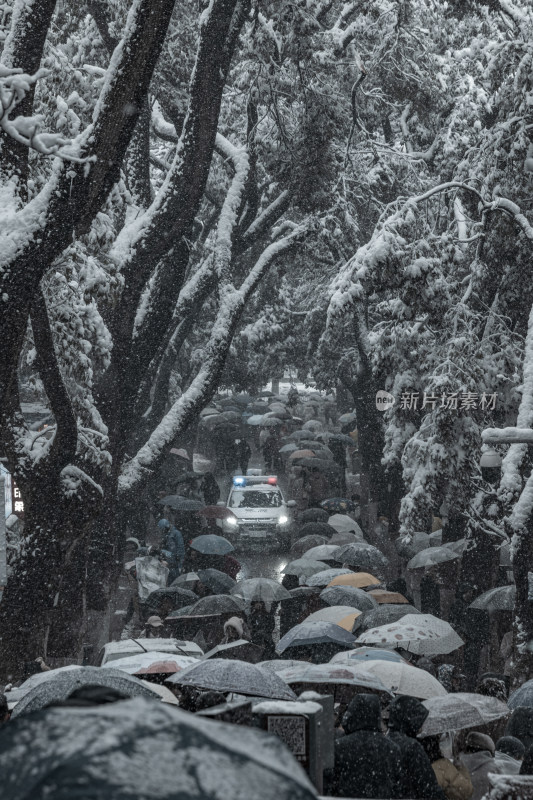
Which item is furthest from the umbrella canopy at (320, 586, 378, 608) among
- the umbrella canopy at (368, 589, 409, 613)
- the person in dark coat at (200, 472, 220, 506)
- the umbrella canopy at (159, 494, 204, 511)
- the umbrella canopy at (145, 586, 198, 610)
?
the person in dark coat at (200, 472, 220, 506)

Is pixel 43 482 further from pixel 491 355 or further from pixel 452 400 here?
pixel 491 355

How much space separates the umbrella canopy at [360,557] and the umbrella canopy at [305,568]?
325 millimetres

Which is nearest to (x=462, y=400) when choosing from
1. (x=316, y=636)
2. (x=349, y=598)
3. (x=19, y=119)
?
(x=349, y=598)

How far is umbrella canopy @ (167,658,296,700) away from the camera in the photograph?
654cm

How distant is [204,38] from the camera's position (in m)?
12.7

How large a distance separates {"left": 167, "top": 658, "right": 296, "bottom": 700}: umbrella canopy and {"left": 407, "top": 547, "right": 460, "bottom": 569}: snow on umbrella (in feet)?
31.4

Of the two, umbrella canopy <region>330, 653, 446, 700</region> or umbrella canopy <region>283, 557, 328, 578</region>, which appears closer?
umbrella canopy <region>330, 653, 446, 700</region>

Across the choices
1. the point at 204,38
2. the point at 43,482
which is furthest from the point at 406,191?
the point at 43,482

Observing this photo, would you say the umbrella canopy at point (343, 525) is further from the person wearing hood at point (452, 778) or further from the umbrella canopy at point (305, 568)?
the person wearing hood at point (452, 778)

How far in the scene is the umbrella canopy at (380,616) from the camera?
37.8 feet

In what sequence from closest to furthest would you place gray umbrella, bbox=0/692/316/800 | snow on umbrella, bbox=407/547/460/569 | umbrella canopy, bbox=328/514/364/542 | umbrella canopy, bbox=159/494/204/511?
gray umbrella, bbox=0/692/316/800 → snow on umbrella, bbox=407/547/460/569 → umbrella canopy, bbox=328/514/364/542 → umbrella canopy, bbox=159/494/204/511

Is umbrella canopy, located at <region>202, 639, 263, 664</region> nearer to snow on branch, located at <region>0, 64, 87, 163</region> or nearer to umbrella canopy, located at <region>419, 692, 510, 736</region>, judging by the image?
umbrella canopy, located at <region>419, 692, 510, 736</region>

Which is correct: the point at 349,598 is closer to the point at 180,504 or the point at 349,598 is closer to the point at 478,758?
the point at 478,758

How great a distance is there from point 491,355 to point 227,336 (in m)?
4.36
